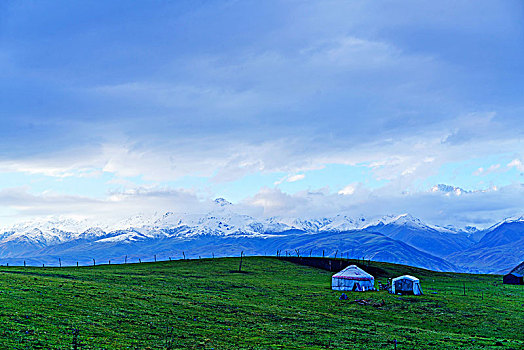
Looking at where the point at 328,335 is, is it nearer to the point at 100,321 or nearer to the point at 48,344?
the point at 100,321

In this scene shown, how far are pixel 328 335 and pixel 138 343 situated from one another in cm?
2125

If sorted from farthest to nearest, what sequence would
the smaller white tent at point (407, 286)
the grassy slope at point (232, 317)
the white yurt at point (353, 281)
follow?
the white yurt at point (353, 281) < the smaller white tent at point (407, 286) < the grassy slope at point (232, 317)

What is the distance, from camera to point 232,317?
62.8 m

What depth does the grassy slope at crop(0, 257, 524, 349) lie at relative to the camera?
46253 mm

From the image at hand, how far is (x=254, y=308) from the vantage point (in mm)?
72000

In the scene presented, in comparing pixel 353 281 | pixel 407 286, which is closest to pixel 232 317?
pixel 407 286

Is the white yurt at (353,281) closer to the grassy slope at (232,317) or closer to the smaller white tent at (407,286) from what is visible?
the smaller white tent at (407,286)

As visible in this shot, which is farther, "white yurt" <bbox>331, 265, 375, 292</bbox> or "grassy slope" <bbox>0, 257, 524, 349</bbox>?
"white yurt" <bbox>331, 265, 375, 292</bbox>

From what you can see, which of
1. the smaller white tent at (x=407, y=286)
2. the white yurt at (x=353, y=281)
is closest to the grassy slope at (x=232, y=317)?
the smaller white tent at (x=407, y=286)

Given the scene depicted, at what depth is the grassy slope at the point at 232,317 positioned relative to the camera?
152 ft

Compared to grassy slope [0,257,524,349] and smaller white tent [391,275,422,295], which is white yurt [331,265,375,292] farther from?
grassy slope [0,257,524,349]

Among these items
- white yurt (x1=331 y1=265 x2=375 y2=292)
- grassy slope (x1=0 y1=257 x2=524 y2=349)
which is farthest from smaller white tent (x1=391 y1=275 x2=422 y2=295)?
white yurt (x1=331 y1=265 x2=375 y2=292)

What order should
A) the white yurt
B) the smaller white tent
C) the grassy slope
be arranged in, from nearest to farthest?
the grassy slope, the smaller white tent, the white yurt

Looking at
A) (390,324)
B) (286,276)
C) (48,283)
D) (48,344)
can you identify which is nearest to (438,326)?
(390,324)
